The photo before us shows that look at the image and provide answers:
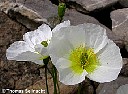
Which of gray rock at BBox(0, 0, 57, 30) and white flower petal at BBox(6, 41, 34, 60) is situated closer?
white flower petal at BBox(6, 41, 34, 60)

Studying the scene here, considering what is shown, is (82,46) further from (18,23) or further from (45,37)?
(18,23)

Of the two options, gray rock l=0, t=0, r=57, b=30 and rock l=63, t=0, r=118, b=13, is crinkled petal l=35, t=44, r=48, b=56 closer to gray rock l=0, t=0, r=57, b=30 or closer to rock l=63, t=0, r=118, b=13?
gray rock l=0, t=0, r=57, b=30

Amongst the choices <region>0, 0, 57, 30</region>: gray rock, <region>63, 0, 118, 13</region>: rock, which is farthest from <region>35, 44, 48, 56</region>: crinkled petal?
<region>63, 0, 118, 13</region>: rock

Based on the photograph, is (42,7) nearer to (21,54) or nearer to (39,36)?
(39,36)

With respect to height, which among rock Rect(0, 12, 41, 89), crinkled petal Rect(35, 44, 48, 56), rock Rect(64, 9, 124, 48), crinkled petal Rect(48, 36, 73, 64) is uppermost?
crinkled petal Rect(48, 36, 73, 64)

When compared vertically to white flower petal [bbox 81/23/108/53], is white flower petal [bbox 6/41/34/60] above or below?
below

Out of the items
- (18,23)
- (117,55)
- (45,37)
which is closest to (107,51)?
(117,55)

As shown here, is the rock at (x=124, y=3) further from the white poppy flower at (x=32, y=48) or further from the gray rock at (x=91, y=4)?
the white poppy flower at (x=32, y=48)

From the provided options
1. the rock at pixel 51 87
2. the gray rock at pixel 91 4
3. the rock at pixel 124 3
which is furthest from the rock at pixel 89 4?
the rock at pixel 51 87
